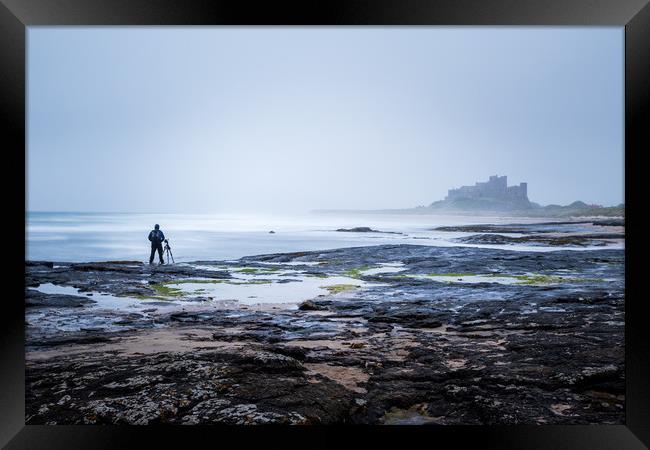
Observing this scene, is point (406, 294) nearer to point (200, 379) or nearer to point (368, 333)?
point (368, 333)

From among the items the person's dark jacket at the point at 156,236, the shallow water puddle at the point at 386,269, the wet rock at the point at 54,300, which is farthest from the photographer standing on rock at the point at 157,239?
the shallow water puddle at the point at 386,269

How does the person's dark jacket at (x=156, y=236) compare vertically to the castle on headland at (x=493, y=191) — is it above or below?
below

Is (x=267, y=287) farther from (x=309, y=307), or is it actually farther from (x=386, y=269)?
(x=386, y=269)

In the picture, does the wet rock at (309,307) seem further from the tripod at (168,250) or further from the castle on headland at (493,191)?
the castle on headland at (493,191)

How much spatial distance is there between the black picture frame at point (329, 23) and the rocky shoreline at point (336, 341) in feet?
0.53

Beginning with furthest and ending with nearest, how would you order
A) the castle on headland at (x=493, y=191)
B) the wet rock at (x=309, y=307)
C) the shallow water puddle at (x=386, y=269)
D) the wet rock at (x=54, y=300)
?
1. the castle on headland at (x=493, y=191)
2. the shallow water puddle at (x=386, y=269)
3. the wet rock at (x=309, y=307)
4. the wet rock at (x=54, y=300)

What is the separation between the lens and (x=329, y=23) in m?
2.84

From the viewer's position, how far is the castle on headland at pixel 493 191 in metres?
10.2

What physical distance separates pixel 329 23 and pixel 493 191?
8.59 metres

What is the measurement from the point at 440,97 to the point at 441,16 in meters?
6.26

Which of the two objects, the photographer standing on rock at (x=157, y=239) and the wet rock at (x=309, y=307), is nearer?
the wet rock at (x=309, y=307)

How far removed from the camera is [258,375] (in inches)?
140

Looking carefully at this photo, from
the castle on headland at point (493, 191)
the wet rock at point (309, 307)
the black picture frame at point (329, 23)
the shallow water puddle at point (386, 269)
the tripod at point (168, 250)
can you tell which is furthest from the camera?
the castle on headland at point (493, 191)

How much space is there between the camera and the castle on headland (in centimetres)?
1016
